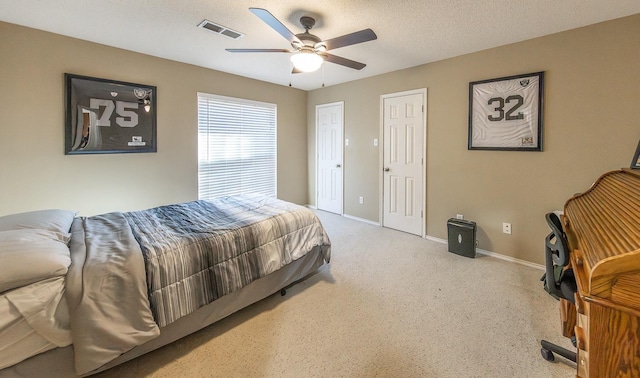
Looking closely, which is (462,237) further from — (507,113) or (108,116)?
(108,116)

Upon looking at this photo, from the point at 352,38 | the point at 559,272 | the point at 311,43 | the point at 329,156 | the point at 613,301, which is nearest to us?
the point at 613,301

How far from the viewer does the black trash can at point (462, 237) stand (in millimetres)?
3359

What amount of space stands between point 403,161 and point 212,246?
3.19 meters

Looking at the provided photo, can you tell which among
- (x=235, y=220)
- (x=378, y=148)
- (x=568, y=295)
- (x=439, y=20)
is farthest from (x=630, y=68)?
(x=235, y=220)

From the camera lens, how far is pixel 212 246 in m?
2.00

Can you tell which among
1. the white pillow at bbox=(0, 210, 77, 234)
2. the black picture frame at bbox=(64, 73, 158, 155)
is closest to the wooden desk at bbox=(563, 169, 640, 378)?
the white pillow at bbox=(0, 210, 77, 234)

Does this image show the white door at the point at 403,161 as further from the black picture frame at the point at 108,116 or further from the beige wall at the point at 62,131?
the black picture frame at the point at 108,116

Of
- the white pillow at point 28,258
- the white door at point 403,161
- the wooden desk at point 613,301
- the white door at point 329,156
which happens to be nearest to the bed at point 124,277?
the white pillow at point 28,258

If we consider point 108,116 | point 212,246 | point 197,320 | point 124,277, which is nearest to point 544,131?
point 212,246

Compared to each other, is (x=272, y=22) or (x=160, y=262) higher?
(x=272, y=22)

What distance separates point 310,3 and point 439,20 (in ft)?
4.05

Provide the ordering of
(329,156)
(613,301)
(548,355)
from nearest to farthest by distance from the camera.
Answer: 1. (613,301)
2. (548,355)
3. (329,156)

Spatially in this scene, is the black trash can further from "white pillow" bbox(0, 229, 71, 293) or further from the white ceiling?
"white pillow" bbox(0, 229, 71, 293)

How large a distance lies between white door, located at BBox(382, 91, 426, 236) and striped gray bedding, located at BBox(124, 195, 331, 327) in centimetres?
193
